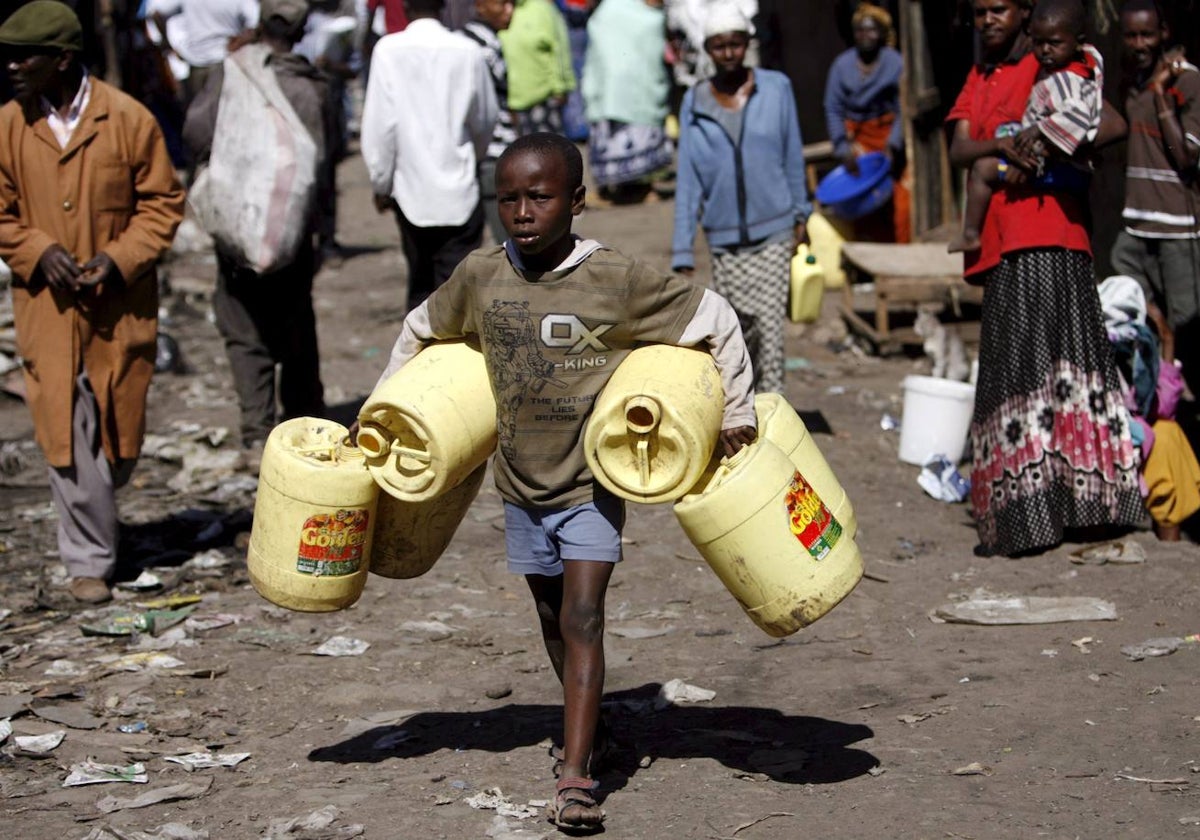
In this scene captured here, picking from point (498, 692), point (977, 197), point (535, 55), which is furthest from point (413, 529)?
point (535, 55)

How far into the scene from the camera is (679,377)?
3.65 meters

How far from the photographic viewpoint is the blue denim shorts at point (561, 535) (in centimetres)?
386

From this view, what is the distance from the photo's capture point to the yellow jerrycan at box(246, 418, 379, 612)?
395 cm

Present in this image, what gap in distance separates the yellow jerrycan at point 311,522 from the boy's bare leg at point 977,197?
2.86 meters

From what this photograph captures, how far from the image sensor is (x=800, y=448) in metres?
3.96

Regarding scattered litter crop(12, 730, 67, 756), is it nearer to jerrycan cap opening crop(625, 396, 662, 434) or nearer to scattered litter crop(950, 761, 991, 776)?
jerrycan cap opening crop(625, 396, 662, 434)

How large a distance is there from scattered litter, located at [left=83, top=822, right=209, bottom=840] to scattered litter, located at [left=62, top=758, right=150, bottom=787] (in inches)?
13.0

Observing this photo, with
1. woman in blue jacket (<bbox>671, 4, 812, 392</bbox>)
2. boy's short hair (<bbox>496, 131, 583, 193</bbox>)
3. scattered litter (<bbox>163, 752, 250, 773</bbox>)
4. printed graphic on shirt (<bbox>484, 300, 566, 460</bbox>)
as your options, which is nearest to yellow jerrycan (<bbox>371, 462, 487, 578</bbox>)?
printed graphic on shirt (<bbox>484, 300, 566, 460</bbox>)

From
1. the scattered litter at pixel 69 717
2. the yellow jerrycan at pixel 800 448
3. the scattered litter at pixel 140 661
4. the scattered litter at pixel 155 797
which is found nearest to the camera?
the yellow jerrycan at pixel 800 448

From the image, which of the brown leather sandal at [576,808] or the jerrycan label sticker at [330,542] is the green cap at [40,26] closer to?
the jerrycan label sticker at [330,542]

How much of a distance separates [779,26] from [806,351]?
6385 millimetres

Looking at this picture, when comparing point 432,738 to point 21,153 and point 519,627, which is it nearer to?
point 519,627

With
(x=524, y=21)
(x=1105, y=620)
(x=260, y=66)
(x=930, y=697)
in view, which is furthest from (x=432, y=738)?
(x=524, y=21)

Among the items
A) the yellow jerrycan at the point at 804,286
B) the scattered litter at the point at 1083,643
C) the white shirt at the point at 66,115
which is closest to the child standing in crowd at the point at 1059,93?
the scattered litter at the point at 1083,643
